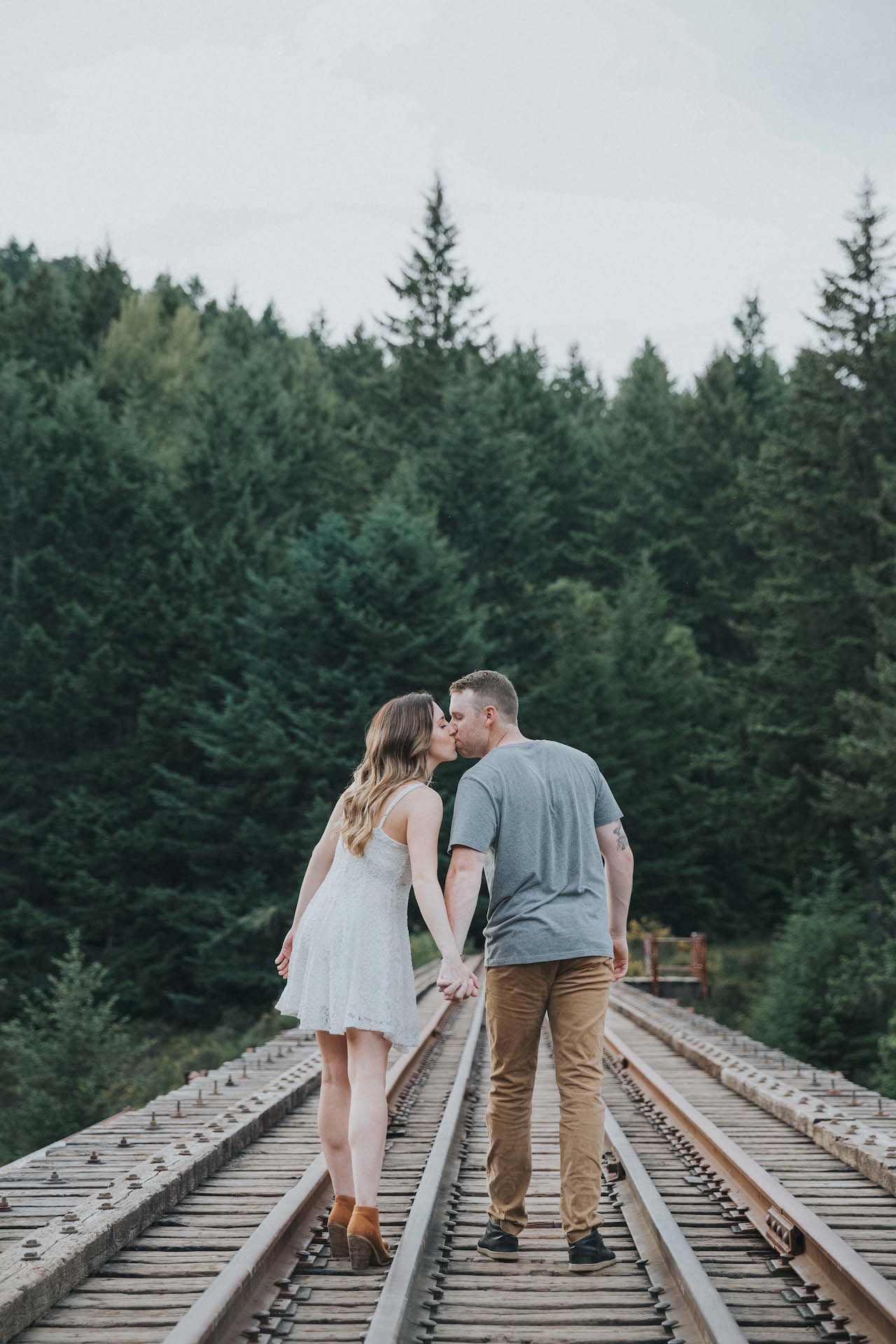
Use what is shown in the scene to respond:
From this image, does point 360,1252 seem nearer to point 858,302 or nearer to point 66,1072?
point 66,1072

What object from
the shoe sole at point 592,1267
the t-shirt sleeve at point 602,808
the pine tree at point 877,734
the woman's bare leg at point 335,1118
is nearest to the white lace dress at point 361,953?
the woman's bare leg at point 335,1118

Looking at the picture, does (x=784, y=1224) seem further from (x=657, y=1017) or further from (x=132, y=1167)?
(x=657, y=1017)

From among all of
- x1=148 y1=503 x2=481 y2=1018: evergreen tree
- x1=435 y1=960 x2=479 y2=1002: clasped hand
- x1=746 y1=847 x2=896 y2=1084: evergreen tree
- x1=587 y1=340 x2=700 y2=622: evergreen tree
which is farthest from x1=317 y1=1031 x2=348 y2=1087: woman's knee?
x1=587 y1=340 x2=700 y2=622: evergreen tree

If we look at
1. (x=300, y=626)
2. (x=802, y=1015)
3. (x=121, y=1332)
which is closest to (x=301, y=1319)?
(x=121, y=1332)

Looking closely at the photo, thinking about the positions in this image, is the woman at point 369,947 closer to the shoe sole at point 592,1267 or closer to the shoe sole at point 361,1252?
the shoe sole at point 361,1252

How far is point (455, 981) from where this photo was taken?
13.7 feet

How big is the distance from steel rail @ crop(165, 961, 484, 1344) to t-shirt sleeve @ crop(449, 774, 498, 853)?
532 mm

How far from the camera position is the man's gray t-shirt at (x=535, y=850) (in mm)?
4566

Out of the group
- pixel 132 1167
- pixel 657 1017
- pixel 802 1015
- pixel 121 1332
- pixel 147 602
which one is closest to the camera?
pixel 121 1332

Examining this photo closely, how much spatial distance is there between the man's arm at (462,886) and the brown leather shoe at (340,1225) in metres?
0.97

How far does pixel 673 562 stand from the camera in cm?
5297

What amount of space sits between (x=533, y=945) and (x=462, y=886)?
33cm

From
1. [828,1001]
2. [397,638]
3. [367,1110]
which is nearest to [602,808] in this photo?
[367,1110]

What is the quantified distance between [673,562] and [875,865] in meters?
22.6
